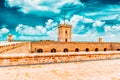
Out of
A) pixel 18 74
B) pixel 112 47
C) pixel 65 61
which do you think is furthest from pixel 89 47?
pixel 18 74

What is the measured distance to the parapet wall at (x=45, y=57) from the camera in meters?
5.41

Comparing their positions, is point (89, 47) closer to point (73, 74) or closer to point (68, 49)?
point (68, 49)

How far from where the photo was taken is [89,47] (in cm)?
3712

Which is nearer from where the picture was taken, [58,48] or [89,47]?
[58,48]

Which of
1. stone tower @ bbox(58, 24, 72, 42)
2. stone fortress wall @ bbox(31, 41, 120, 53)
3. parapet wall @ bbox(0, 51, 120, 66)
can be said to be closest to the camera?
parapet wall @ bbox(0, 51, 120, 66)

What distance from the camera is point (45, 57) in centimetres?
620

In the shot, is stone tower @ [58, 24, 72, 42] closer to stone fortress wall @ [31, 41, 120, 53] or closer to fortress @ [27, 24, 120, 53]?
fortress @ [27, 24, 120, 53]

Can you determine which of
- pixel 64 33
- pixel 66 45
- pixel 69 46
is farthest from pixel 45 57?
pixel 64 33

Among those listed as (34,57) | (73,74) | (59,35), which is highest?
(59,35)

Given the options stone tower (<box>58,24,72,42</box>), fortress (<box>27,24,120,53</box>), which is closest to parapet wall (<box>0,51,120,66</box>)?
fortress (<box>27,24,120,53</box>)

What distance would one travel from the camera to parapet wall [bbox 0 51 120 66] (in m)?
5.41

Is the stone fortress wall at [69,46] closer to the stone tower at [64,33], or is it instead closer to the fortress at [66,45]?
the fortress at [66,45]

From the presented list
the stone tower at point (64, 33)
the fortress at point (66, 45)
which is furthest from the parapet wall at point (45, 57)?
the stone tower at point (64, 33)

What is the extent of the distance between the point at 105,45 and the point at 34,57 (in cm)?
3570
